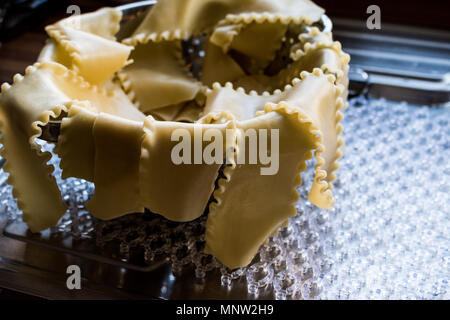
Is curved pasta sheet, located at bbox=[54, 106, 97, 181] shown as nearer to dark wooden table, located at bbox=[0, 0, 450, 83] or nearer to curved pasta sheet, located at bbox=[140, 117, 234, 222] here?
curved pasta sheet, located at bbox=[140, 117, 234, 222]

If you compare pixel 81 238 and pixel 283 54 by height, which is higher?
pixel 283 54

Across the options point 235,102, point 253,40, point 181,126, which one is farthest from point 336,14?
point 181,126

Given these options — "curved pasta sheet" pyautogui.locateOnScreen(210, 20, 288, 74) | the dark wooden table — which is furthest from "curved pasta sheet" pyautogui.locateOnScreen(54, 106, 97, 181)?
the dark wooden table

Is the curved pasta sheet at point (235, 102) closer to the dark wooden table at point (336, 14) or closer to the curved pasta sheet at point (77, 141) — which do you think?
the curved pasta sheet at point (77, 141)

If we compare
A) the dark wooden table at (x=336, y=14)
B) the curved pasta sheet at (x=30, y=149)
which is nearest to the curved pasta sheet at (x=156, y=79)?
the curved pasta sheet at (x=30, y=149)
